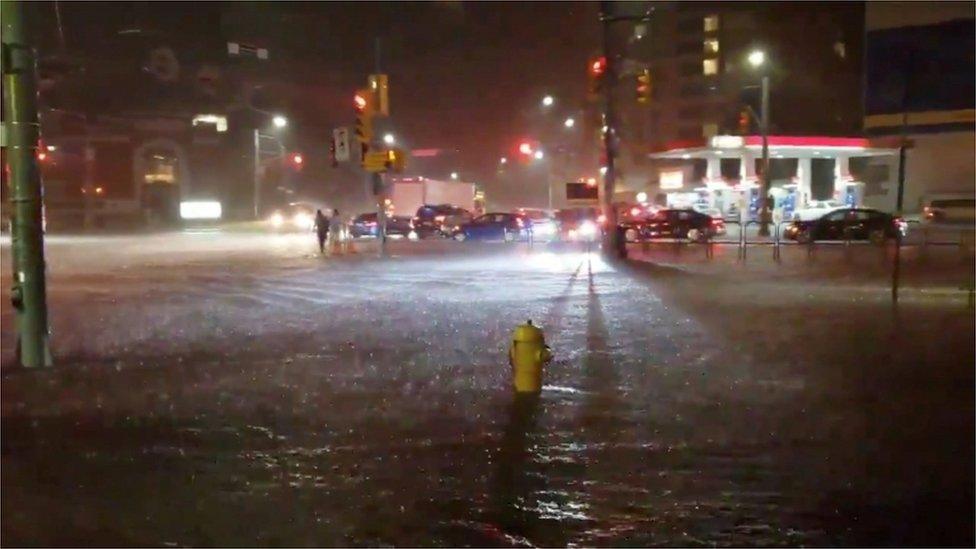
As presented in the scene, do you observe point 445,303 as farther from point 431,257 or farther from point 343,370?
point 431,257

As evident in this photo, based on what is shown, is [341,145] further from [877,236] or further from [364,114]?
[877,236]

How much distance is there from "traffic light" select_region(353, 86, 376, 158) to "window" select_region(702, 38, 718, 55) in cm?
7910

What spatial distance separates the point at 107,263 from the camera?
34406mm

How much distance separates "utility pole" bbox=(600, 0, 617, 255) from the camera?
31.8 m

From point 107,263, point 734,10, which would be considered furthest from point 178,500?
point 734,10

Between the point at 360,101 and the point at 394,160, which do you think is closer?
the point at 360,101

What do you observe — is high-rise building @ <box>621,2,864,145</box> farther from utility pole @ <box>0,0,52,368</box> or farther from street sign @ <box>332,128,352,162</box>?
utility pole @ <box>0,0,52,368</box>

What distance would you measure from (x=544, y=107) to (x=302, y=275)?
3671 inches

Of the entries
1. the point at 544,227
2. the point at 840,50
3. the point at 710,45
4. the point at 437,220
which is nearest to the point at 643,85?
the point at 544,227

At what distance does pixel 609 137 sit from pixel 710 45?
78.5m

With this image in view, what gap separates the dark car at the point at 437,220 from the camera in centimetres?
5412

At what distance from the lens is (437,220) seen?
54812mm

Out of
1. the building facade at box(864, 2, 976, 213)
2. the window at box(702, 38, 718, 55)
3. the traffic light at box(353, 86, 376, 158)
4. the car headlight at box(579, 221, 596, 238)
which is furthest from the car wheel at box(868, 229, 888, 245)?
the window at box(702, 38, 718, 55)

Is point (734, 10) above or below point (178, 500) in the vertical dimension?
above
